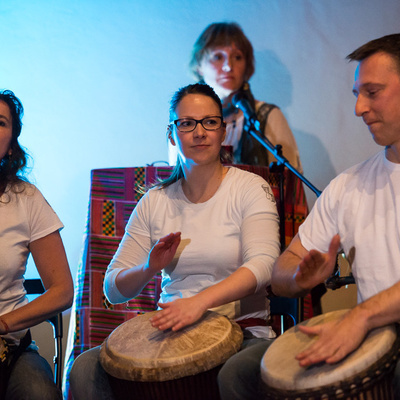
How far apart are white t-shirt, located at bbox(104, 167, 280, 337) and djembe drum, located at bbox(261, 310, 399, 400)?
1.92 feet

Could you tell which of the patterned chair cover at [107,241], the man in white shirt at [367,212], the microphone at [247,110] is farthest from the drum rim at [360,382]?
the microphone at [247,110]

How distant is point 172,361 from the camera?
1652 mm

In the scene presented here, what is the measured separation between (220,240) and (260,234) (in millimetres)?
167

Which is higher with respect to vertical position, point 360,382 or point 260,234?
point 260,234

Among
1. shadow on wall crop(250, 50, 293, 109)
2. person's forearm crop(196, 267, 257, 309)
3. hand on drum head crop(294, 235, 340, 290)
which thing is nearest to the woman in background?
person's forearm crop(196, 267, 257, 309)

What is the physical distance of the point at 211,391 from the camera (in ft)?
5.71

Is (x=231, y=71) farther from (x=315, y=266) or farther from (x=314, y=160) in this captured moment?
(x=315, y=266)

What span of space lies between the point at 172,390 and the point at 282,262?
0.56 metres

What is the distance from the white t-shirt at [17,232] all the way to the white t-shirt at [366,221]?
3.31 ft

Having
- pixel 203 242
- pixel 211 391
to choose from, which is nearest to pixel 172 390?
pixel 211 391

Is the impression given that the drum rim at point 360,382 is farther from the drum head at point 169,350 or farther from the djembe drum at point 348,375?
the drum head at point 169,350

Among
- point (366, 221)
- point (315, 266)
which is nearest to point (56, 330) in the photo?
point (315, 266)

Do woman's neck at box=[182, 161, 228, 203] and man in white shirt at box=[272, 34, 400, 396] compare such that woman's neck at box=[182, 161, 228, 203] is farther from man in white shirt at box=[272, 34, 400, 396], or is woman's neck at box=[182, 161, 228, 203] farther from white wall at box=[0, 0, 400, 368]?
white wall at box=[0, 0, 400, 368]

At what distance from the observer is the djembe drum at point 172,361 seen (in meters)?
1.66
